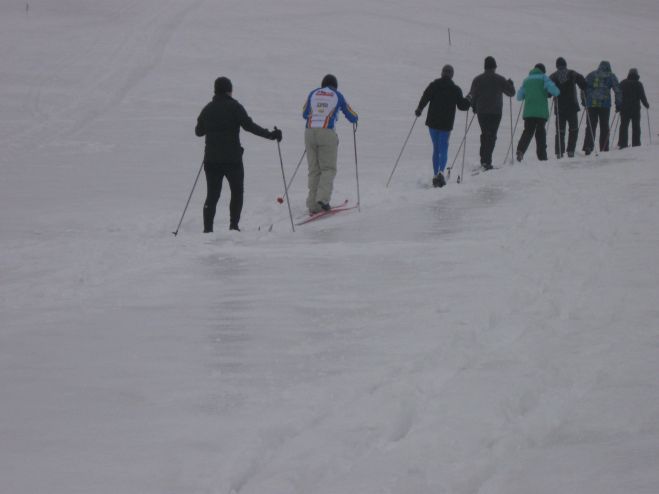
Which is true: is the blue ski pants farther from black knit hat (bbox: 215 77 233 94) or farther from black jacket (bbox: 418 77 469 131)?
black knit hat (bbox: 215 77 233 94)

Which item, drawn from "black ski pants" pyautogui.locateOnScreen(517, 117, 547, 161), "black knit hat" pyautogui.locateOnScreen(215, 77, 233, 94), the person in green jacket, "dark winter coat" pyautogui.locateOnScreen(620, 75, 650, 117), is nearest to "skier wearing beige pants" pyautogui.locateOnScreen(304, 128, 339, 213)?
"black knit hat" pyautogui.locateOnScreen(215, 77, 233, 94)

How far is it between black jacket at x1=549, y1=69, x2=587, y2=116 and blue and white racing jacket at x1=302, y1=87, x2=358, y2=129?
18.6 ft

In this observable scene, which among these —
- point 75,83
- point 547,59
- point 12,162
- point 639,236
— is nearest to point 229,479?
point 639,236

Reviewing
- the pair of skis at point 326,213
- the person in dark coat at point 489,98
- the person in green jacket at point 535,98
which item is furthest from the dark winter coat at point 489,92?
the pair of skis at point 326,213

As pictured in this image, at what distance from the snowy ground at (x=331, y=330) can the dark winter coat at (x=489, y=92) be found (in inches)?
39.6

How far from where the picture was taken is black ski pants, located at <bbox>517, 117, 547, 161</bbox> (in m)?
15.0

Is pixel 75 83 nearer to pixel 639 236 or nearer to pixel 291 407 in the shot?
pixel 639 236

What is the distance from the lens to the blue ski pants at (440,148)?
509 inches

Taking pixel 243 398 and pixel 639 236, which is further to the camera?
pixel 639 236

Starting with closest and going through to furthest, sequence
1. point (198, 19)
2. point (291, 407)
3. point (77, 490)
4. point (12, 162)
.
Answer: point (77, 490) → point (291, 407) → point (12, 162) → point (198, 19)

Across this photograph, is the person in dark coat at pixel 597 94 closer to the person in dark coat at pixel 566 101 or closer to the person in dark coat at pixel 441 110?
the person in dark coat at pixel 566 101

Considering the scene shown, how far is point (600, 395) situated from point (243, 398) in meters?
1.55

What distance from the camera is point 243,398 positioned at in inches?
A: 168

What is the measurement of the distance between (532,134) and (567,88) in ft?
3.58
